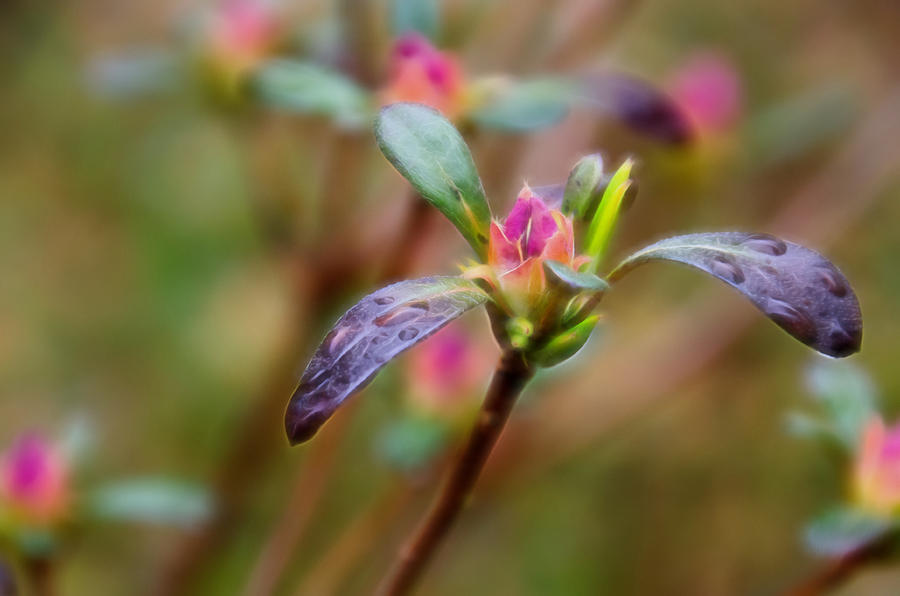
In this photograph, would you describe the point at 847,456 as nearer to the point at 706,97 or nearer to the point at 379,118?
the point at 379,118

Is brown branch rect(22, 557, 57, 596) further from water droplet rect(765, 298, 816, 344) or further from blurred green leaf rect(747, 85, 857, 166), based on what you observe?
blurred green leaf rect(747, 85, 857, 166)

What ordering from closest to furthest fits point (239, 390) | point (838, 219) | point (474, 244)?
point (474, 244)
point (838, 219)
point (239, 390)

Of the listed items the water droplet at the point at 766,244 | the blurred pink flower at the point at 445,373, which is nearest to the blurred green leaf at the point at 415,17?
the blurred pink flower at the point at 445,373

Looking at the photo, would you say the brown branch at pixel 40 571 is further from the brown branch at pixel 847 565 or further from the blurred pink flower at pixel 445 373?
the brown branch at pixel 847 565

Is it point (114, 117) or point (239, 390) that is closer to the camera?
point (239, 390)

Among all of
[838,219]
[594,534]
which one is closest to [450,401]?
[838,219]

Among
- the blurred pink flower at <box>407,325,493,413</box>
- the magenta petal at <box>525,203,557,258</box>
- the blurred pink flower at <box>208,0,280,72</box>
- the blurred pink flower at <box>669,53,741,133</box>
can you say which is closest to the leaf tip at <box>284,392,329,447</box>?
the magenta petal at <box>525,203,557,258</box>
